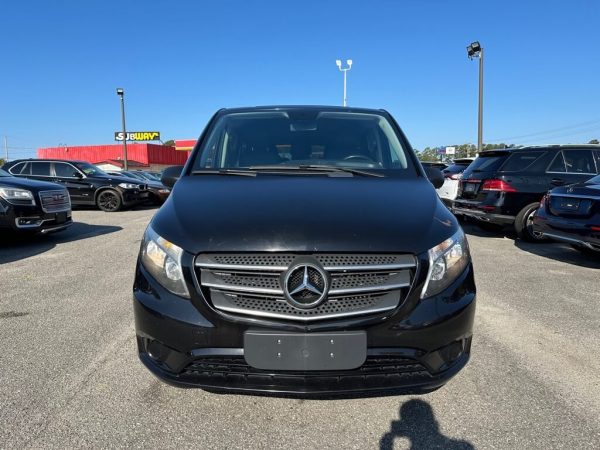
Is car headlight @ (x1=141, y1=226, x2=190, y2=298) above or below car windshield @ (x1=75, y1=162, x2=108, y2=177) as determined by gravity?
below

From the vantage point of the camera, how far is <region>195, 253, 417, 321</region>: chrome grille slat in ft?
6.29

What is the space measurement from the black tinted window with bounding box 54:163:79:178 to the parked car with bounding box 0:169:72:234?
5.59 meters

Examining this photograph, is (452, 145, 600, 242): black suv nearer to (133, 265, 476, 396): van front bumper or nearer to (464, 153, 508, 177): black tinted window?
(464, 153, 508, 177): black tinted window

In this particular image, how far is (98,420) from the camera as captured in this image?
2264 mm

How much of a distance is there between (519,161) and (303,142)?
19.9 ft

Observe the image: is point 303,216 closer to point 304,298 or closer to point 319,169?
point 304,298

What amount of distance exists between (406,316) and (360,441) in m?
0.69

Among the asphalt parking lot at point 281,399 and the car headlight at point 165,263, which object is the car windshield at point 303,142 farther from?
the asphalt parking lot at point 281,399

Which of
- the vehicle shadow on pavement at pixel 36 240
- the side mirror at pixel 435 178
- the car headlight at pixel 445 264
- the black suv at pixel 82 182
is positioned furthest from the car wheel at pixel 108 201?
the car headlight at pixel 445 264

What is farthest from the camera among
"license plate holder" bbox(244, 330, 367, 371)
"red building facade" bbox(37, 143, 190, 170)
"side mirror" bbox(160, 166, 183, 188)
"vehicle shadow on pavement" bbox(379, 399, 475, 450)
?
"red building facade" bbox(37, 143, 190, 170)

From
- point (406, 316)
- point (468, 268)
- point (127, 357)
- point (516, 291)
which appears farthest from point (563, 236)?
point (127, 357)

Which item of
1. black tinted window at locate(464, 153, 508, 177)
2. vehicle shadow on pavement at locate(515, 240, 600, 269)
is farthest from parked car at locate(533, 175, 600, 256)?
black tinted window at locate(464, 153, 508, 177)

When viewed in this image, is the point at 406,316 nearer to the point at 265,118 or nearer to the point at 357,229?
the point at 357,229

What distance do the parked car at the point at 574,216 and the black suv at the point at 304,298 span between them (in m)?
4.39
